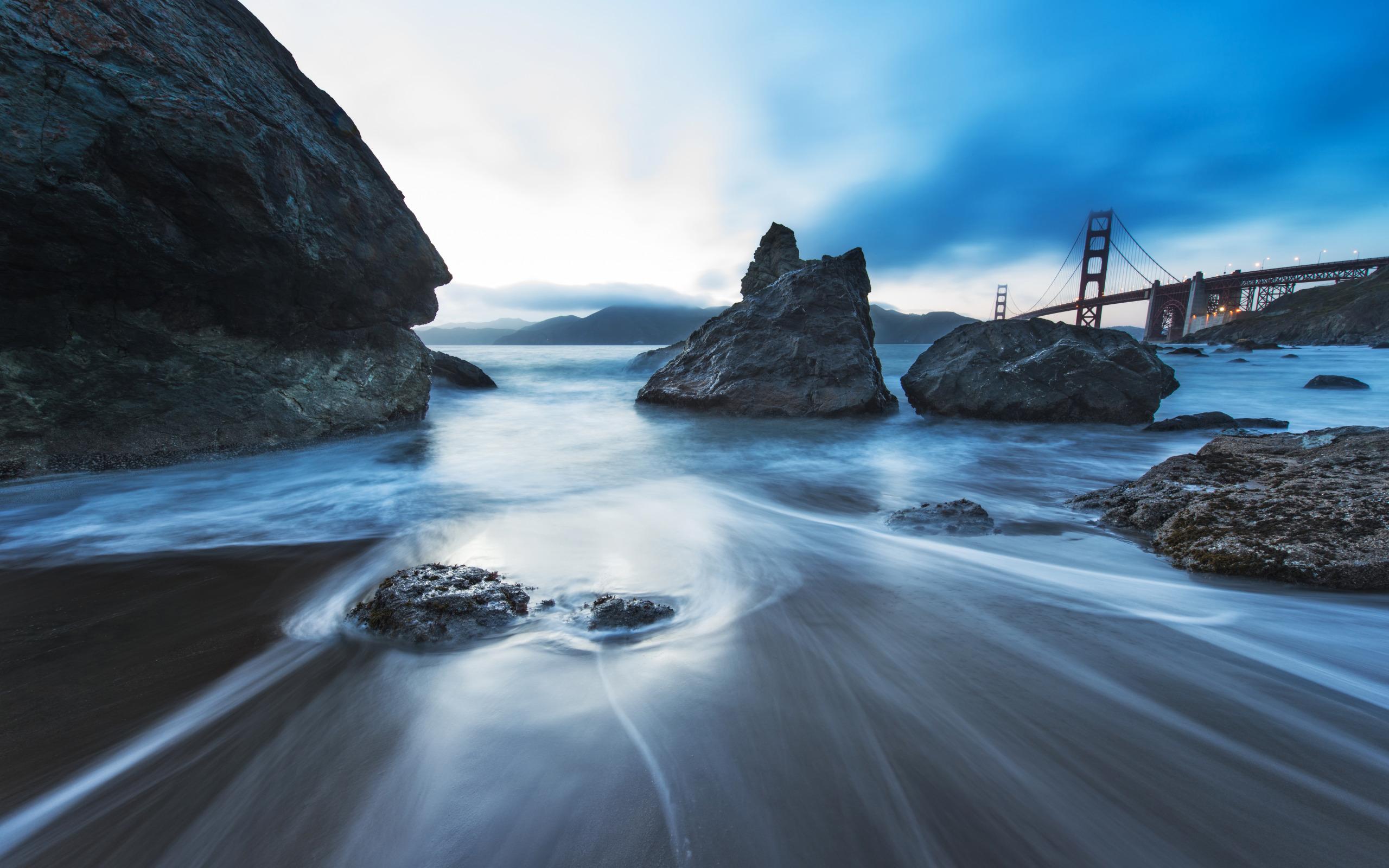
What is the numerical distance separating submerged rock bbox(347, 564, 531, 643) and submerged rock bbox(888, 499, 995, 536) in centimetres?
242

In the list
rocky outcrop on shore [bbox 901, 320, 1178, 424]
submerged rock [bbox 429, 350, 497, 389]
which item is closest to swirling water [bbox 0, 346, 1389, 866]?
rocky outcrop on shore [bbox 901, 320, 1178, 424]

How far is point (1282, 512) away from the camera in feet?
8.31

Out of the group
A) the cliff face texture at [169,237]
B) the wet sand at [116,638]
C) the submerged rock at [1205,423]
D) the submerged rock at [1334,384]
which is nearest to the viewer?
the wet sand at [116,638]

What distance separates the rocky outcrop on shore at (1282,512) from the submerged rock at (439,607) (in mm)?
3200

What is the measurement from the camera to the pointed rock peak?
23.9 metres

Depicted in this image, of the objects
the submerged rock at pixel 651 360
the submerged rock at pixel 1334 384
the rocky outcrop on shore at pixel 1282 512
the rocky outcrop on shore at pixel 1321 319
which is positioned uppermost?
the rocky outcrop on shore at pixel 1321 319

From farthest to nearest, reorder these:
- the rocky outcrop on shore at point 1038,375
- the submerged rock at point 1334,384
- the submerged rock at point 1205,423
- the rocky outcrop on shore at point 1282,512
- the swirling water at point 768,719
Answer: the submerged rock at point 1334,384
the rocky outcrop on shore at point 1038,375
the submerged rock at point 1205,423
the rocky outcrop on shore at point 1282,512
the swirling water at point 768,719

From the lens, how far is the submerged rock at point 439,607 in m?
1.99

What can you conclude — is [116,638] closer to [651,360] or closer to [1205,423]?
[1205,423]

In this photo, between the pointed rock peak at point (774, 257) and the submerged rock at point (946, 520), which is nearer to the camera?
the submerged rock at point (946, 520)

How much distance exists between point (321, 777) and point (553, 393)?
42.5ft

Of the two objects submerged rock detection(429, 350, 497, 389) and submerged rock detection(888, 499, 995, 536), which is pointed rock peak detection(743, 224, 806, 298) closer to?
submerged rock detection(429, 350, 497, 389)

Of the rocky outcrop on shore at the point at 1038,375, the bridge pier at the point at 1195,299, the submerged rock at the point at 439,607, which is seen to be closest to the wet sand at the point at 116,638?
the submerged rock at the point at 439,607

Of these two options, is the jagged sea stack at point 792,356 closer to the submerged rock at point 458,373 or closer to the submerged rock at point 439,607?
the submerged rock at point 458,373
